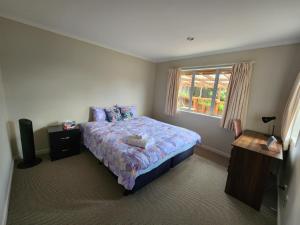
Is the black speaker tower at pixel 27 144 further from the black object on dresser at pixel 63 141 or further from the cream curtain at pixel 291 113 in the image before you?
the cream curtain at pixel 291 113

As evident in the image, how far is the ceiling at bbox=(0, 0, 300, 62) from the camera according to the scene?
1.53 m

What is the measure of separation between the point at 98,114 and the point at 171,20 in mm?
2401

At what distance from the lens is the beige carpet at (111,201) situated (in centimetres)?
149

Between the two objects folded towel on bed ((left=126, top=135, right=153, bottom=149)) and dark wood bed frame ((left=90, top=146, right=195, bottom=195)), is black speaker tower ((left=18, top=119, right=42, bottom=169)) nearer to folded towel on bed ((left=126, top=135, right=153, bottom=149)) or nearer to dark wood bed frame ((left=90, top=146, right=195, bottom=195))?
dark wood bed frame ((left=90, top=146, right=195, bottom=195))

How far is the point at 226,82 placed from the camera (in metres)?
3.18

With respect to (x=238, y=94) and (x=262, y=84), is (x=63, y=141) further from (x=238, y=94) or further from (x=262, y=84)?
(x=262, y=84)

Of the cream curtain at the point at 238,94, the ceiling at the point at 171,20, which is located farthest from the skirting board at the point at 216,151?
the ceiling at the point at 171,20

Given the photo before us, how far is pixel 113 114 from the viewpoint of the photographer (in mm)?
3311

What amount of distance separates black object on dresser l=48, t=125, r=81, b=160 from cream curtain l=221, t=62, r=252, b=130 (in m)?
3.22

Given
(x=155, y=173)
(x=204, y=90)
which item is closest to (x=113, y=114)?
(x=155, y=173)

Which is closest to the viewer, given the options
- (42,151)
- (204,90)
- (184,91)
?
(42,151)

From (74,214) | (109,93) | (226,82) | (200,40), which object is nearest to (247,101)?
(226,82)

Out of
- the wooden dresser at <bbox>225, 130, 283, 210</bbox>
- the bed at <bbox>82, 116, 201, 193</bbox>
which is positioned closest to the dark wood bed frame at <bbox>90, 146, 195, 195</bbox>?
the bed at <bbox>82, 116, 201, 193</bbox>

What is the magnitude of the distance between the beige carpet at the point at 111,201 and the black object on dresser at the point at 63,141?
0.83 feet
